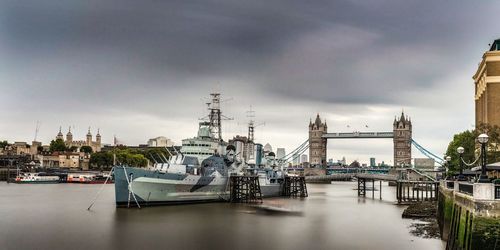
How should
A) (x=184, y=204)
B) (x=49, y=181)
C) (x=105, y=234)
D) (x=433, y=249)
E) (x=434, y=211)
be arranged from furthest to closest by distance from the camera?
(x=49, y=181) < (x=184, y=204) < (x=434, y=211) < (x=105, y=234) < (x=433, y=249)

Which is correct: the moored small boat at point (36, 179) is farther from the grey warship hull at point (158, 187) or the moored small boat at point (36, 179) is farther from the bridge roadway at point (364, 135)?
the bridge roadway at point (364, 135)

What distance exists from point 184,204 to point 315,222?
14616 millimetres

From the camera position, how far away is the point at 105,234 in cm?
2836

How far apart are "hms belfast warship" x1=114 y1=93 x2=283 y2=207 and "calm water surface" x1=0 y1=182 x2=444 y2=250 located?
154 cm

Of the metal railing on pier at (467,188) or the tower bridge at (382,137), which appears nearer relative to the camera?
the metal railing on pier at (467,188)

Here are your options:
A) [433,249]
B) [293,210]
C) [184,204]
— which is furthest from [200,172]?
[433,249]

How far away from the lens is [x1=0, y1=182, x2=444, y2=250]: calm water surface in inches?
1011

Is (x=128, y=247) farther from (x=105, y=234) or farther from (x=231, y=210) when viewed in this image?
(x=231, y=210)

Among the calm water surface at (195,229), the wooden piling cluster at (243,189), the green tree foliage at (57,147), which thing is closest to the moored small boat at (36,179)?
the green tree foliage at (57,147)

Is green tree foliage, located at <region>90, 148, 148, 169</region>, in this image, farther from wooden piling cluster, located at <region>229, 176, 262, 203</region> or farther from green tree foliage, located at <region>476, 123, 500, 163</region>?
green tree foliage, located at <region>476, 123, 500, 163</region>

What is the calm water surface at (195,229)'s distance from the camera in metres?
25.7

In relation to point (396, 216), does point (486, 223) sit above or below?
above

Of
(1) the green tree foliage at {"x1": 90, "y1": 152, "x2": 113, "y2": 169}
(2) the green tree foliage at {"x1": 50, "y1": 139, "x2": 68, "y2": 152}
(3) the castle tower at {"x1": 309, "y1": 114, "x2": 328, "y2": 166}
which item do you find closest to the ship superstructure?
(1) the green tree foliage at {"x1": 90, "y1": 152, "x2": 113, "y2": 169}

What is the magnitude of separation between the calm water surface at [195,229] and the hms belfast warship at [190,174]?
5.05 ft
